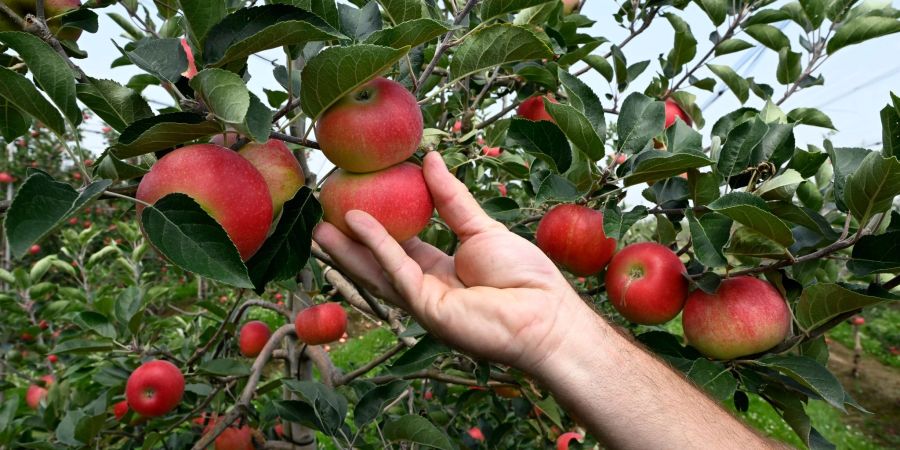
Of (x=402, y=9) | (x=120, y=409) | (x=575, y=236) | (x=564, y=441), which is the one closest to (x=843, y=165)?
(x=575, y=236)

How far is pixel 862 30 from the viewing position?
161 cm

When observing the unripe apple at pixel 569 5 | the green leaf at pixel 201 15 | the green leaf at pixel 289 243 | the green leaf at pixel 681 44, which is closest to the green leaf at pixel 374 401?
the green leaf at pixel 289 243

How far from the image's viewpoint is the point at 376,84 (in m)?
0.87

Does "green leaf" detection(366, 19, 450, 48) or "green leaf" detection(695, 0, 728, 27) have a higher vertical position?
"green leaf" detection(366, 19, 450, 48)

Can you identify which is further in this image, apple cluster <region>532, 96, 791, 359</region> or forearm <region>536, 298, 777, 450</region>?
apple cluster <region>532, 96, 791, 359</region>

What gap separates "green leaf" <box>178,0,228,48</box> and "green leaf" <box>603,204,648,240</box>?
80cm

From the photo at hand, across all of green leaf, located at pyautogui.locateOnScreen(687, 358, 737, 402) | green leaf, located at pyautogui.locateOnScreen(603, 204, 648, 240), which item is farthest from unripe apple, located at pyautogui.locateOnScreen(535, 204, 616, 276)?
green leaf, located at pyautogui.locateOnScreen(687, 358, 737, 402)

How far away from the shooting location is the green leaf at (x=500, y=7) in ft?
3.12

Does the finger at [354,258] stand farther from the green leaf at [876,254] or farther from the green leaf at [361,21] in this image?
the green leaf at [876,254]

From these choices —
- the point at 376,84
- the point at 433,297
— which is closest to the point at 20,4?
the point at 376,84

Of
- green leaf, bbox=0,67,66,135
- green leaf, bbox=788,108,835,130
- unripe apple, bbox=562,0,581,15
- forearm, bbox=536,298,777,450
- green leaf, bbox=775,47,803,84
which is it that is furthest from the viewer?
unripe apple, bbox=562,0,581,15

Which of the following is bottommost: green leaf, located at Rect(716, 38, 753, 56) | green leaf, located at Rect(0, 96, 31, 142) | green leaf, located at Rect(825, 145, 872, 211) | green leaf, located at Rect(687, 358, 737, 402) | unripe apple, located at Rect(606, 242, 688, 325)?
green leaf, located at Rect(687, 358, 737, 402)

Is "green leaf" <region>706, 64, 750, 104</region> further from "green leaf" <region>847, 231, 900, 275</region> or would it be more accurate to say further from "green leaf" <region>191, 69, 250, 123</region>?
"green leaf" <region>191, 69, 250, 123</region>

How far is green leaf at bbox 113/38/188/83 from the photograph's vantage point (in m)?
0.69
